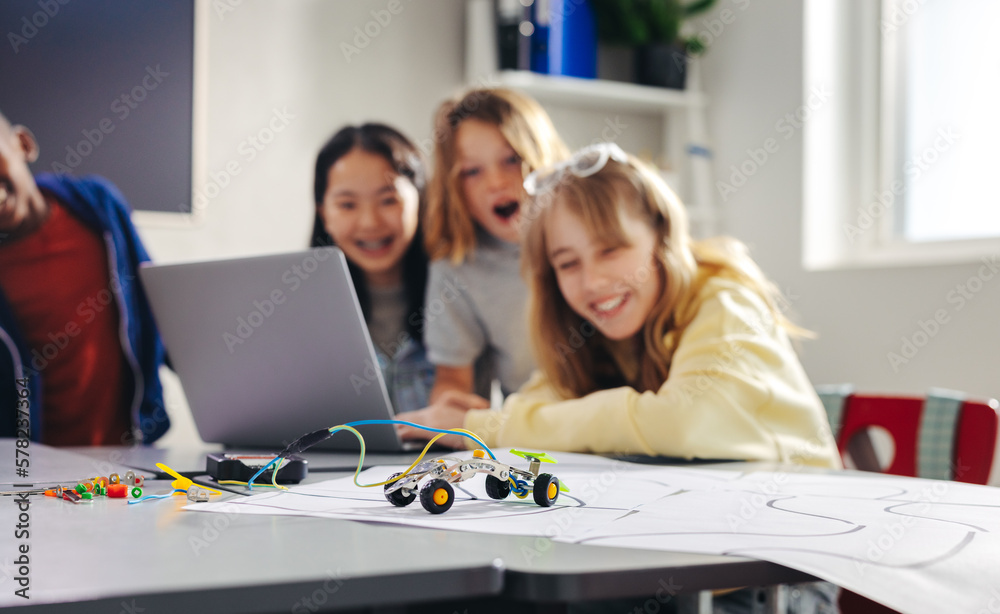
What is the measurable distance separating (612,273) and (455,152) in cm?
50

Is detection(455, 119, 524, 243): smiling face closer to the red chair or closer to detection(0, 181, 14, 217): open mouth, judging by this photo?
the red chair

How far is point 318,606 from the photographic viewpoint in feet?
1.28

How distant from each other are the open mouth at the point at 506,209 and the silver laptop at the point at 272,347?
0.64m

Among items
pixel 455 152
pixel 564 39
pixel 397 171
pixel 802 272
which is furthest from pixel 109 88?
pixel 802 272

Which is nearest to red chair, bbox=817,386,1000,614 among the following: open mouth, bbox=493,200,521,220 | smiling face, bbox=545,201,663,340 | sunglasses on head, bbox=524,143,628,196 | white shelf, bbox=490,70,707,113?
smiling face, bbox=545,201,663,340

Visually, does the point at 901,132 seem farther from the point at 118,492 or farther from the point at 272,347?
the point at 118,492

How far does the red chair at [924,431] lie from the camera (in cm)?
111

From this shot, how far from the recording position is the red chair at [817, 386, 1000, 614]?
1.11 meters

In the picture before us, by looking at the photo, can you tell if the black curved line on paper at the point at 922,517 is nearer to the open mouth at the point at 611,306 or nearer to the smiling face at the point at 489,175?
the open mouth at the point at 611,306

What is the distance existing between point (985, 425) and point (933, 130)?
1115mm

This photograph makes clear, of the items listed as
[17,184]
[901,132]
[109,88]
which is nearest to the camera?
[17,184]

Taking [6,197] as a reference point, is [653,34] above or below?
above

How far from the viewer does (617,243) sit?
4.01 feet

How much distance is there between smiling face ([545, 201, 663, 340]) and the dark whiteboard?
3.45 ft
